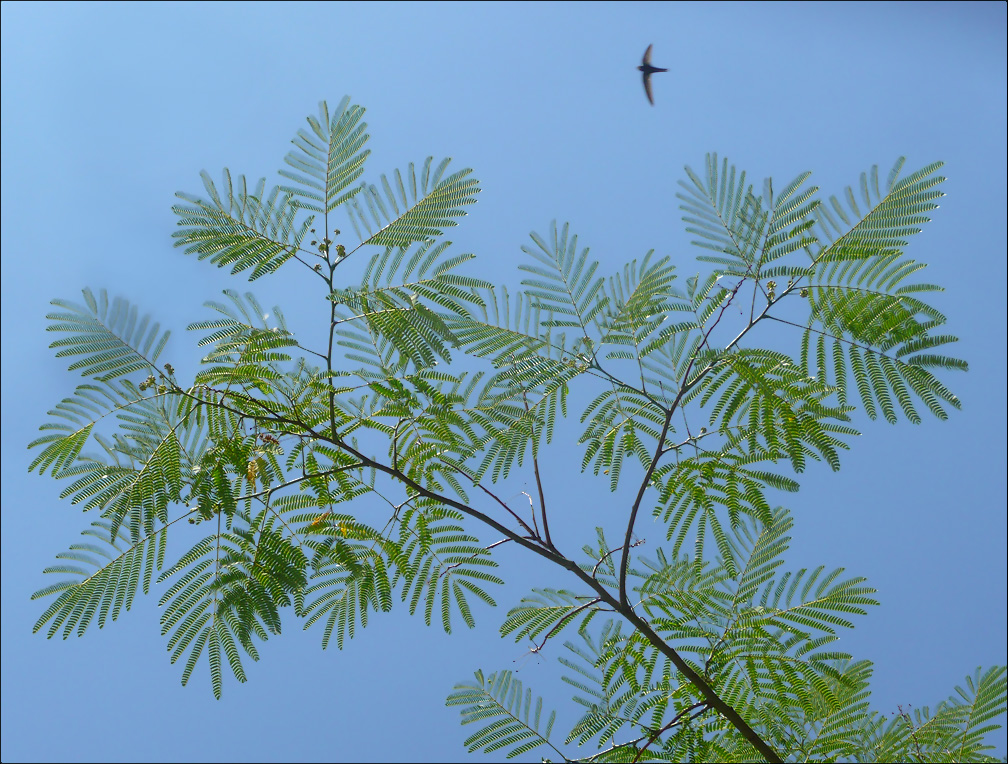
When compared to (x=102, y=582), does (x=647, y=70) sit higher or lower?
higher

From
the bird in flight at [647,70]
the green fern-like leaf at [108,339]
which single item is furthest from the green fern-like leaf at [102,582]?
the bird in flight at [647,70]

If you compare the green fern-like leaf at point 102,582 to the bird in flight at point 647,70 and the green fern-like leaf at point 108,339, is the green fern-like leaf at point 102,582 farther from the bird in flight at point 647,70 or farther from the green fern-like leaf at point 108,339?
the bird in flight at point 647,70

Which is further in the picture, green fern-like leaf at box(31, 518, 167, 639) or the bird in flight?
the bird in flight

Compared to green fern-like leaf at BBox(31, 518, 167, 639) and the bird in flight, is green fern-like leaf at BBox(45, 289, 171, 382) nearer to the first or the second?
green fern-like leaf at BBox(31, 518, 167, 639)

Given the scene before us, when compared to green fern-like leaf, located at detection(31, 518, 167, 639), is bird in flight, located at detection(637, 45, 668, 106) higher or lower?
higher

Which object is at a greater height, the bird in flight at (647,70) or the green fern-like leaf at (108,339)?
the bird in flight at (647,70)

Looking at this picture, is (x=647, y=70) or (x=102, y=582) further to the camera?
(x=647, y=70)

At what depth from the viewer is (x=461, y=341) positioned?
11.6 feet

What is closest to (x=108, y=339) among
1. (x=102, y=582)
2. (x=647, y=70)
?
(x=102, y=582)

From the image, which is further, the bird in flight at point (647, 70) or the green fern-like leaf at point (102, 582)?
the bird in flight at point (647, 70)

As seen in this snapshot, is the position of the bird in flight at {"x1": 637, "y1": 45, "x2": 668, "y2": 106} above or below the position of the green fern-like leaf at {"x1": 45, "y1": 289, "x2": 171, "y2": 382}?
above

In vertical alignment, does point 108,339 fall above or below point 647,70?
below

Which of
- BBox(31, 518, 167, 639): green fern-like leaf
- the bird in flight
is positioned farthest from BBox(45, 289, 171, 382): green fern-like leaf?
the bird in flight

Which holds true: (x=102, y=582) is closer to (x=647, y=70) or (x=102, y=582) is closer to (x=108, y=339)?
(x=108, y=339)
